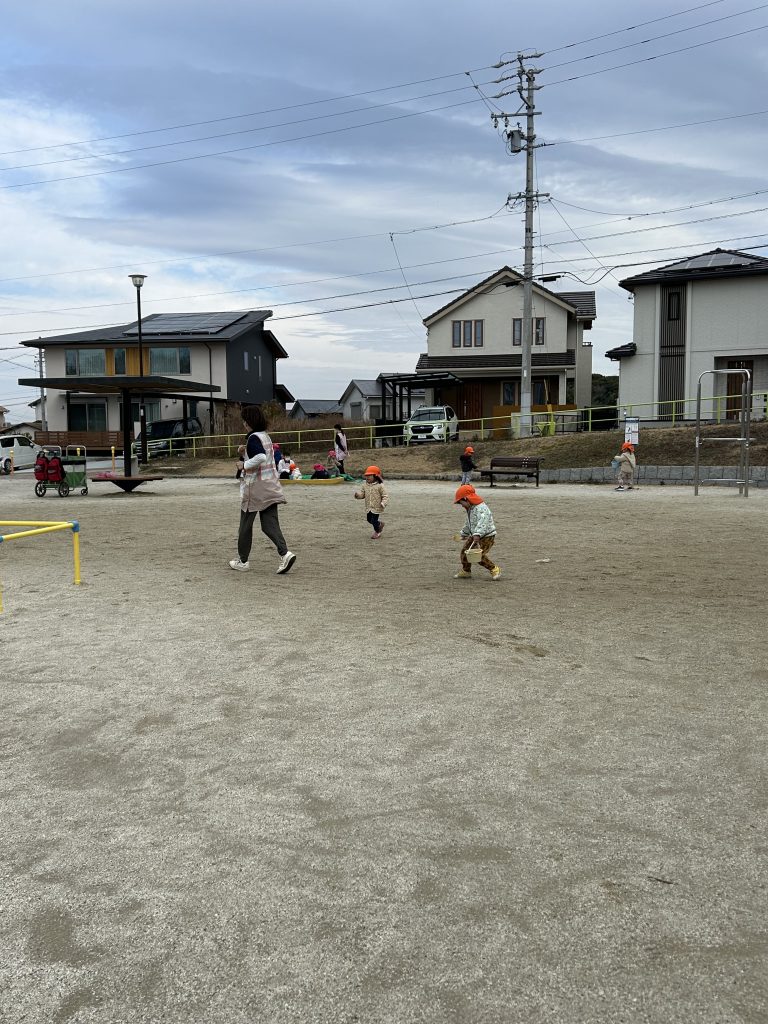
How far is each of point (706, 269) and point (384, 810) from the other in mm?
36833

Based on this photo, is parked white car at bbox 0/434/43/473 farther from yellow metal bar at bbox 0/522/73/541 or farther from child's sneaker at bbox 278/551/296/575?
yellow metal bar at bbox 0/522/73/541

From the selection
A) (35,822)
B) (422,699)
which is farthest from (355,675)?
(35,822)

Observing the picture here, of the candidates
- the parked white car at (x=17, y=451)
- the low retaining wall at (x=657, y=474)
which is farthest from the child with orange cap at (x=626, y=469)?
the parked white car at (x=17, y=451)

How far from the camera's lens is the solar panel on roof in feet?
150

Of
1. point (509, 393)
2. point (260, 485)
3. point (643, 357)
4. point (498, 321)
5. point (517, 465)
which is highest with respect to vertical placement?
point (498, 321)

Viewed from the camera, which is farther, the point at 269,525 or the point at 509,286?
the point at 509,286

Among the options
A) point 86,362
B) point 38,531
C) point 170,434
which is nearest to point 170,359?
point 86,362

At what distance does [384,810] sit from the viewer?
3.52 meters

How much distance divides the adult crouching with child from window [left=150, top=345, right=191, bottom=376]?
37.5m

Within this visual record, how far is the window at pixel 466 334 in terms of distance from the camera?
149 ft

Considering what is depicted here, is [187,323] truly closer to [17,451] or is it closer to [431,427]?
[17,451]

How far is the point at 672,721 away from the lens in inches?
180

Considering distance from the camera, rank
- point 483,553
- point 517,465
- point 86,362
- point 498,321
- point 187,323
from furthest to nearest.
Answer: point 187,323, point 86,362, point 498,321, point 517,465, point 483,553

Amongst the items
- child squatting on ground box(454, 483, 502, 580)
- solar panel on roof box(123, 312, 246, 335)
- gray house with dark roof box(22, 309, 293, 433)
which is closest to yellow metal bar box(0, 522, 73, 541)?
child squatting on ground box(454, 483, 502, 580)
